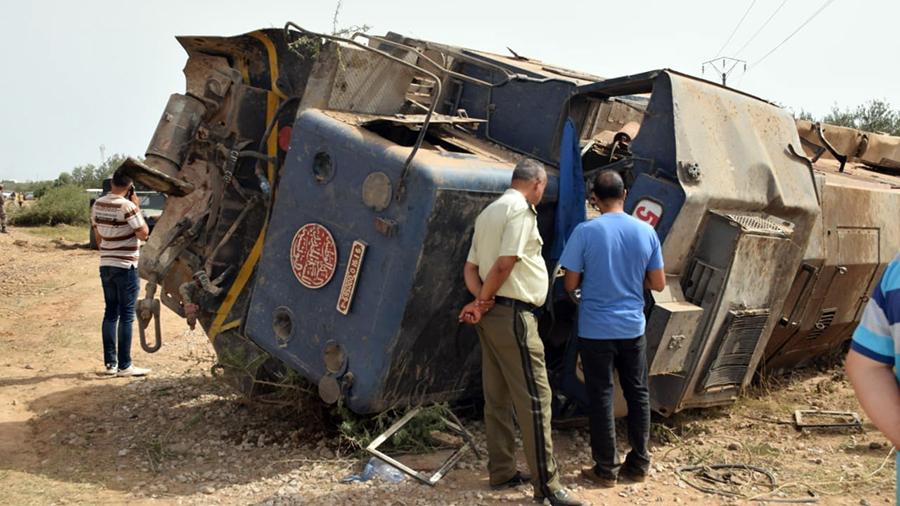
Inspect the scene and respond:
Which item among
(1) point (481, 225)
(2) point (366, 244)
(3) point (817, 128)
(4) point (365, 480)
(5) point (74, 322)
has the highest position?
(3) point (817, 128)

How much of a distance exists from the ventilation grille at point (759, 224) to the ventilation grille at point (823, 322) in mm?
1479

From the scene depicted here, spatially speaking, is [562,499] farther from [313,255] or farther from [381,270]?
[313,255]

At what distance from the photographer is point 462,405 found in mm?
5281

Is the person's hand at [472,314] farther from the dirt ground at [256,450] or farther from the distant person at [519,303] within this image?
the dirt ground at [256,450]

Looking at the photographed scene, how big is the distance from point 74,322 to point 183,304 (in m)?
4.47

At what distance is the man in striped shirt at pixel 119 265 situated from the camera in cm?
678

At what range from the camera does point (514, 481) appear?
14.6 ft

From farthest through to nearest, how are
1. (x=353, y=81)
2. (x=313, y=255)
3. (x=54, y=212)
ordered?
(x=54, y=212) → (x=353, y=81) → (x=313, y=255)

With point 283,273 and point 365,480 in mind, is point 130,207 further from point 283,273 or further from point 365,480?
point 365,480

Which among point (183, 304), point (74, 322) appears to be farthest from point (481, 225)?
point (74, 322)

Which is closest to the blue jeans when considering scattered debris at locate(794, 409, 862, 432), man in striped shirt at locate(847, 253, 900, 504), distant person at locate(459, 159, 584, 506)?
distant person at locate(459, 159, 584, 506)

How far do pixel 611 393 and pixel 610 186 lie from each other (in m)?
1.05

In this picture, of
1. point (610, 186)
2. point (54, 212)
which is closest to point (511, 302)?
point (610, 186)

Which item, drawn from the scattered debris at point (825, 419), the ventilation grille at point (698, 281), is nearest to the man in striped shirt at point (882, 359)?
the ventilation grille at point (698, 281)
